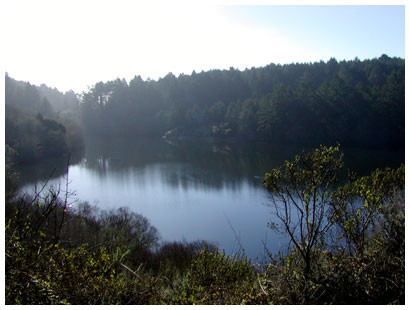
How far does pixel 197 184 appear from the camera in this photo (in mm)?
17172

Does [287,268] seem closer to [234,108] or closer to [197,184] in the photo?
[197,184]

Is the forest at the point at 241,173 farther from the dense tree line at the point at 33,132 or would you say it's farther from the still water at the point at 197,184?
the still water at the point at 197,184

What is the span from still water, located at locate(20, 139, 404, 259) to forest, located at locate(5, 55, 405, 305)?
85 centimetres

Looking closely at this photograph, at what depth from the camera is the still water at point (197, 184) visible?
11.4 m

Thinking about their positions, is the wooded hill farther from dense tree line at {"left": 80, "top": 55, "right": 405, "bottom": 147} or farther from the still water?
the still water

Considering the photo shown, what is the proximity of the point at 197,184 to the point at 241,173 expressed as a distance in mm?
2417

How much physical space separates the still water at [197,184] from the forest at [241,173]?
85 cm

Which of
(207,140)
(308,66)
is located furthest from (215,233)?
(308,66)

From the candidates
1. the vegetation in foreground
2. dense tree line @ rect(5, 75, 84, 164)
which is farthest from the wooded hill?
the vegetation in foreground

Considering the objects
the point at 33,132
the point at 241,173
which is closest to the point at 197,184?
the point at 241,173

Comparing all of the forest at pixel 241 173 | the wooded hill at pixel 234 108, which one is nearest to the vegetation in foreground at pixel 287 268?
the forest at pixel 241 173

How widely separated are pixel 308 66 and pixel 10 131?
27.4 meters

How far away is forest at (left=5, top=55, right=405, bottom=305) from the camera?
118 inches
